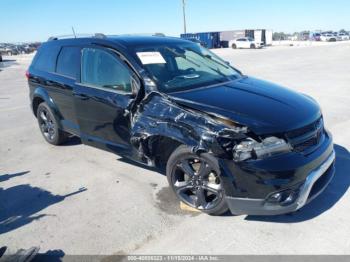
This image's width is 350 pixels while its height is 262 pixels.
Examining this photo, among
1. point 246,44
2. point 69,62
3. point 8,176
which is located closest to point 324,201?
point 69,62

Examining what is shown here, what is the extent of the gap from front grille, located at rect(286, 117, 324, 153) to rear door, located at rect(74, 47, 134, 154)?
1848 millimetres

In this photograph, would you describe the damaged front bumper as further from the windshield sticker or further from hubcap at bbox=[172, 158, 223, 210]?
the windshield sticker

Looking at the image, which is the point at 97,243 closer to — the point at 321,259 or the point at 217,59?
the point at 321,259

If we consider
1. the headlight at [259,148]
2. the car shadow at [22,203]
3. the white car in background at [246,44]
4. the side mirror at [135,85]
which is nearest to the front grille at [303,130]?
the headlight at [259,148]

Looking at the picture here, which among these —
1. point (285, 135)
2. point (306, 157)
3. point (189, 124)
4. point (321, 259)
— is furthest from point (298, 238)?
point (189, 124)

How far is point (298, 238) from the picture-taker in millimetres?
3164

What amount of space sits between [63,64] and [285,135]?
141 inches

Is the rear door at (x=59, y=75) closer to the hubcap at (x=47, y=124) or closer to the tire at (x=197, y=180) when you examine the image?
the hubcap at (x=47, y=124)

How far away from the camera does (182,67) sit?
440cm

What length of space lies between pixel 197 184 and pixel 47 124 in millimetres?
3672

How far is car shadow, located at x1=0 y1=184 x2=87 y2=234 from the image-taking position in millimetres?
3689

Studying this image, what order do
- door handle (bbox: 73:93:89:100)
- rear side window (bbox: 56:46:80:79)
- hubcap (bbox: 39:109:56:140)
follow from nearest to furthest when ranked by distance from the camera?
door handle (bbox: 73:93:89:100)
rear side window (bbox: 56:46:80:79)
hubcap (bbox: 39:109:56:140)

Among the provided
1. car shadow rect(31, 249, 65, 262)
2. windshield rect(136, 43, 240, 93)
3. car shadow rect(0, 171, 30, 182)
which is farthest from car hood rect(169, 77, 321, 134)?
car shadow rect(0, 171, 30, 182)

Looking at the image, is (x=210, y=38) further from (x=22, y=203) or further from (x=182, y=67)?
(x=22, y=203)
